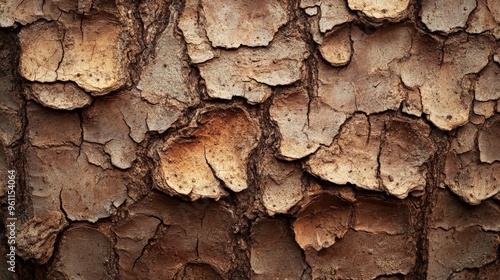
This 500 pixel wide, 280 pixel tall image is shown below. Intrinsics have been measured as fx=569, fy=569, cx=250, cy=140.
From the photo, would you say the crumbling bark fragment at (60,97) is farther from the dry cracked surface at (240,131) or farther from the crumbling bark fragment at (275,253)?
the crumbling bark fragment at (275,253)

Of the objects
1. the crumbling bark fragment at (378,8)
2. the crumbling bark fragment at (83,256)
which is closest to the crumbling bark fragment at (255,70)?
the crumbling bark fragment at (378,8)

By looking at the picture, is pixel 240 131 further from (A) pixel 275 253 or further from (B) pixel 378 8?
(B) pixel 378 8

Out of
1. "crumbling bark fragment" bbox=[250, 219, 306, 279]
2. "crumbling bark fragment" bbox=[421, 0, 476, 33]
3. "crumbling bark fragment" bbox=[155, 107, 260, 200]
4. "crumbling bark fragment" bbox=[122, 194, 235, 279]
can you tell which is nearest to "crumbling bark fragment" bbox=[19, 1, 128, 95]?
"crumbling bark fragment" bbox=[155, 107, 260, 200]

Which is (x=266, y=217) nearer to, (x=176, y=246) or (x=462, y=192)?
(x=176, y=246)

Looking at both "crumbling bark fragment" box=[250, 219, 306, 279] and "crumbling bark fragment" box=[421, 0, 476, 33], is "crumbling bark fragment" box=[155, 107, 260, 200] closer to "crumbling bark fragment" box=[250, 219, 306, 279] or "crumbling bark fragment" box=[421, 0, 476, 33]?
"crumbling bark fragment" box=[250, 219, 306, 279]

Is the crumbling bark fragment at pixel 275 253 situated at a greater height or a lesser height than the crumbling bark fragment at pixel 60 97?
lesser

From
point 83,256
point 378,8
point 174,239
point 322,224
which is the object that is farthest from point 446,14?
point 83,256

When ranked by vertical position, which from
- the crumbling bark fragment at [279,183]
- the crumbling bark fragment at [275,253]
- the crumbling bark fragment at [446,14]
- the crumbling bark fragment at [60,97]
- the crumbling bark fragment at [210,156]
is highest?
the crumbling bark fragment at [446,14]

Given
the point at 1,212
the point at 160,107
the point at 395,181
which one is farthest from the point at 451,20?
the point at 1,212

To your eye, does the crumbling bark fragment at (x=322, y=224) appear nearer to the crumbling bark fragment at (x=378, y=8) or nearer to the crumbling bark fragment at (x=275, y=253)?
the crumbling bark fragment at (x=275, y=253)
